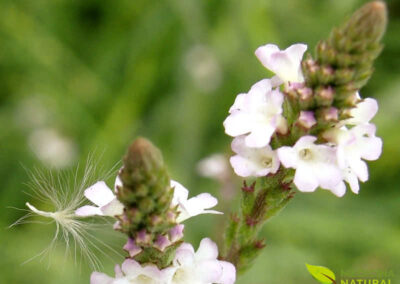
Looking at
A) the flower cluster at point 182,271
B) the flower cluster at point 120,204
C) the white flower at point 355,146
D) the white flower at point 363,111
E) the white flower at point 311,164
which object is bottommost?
the flower cluster at point 182,271

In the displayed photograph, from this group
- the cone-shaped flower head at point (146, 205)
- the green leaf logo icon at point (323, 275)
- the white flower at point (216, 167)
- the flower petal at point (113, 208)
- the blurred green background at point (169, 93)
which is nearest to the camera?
the cone-shaped flower head at point (146, 205)

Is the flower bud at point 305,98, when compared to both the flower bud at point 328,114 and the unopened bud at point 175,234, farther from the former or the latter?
the unopened bud at point 175,234

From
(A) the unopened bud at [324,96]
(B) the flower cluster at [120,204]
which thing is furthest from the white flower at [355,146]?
(B) the flower cluster at [120,204]

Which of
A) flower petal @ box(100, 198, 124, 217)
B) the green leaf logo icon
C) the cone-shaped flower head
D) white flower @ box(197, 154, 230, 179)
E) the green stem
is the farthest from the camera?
white flower @ box(197, 154, 230, 179)

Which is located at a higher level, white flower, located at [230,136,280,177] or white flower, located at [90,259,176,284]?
white flower, located at [230,136,280,177]

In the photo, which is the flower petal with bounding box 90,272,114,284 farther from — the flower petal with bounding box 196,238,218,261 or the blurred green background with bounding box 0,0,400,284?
the blurred green background with bounding box 0,0,400,284

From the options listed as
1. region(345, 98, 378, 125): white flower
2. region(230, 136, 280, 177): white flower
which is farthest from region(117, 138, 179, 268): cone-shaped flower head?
region(345, 98, 378, 125): white flower

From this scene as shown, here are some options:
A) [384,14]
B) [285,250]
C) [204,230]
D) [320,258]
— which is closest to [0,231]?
[204,230]

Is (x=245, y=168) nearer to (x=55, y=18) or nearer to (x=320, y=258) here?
(x=320, y=258)
